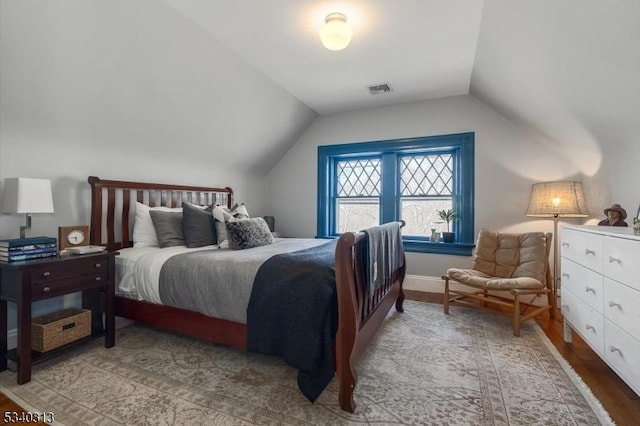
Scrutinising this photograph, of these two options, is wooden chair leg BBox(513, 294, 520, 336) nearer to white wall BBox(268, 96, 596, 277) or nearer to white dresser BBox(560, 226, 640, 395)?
white dresser BBox(560, 226, 640, 395)

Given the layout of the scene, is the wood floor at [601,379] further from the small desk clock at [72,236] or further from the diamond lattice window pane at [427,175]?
the small desk clock at [72,236]

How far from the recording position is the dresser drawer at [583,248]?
71.6 inches

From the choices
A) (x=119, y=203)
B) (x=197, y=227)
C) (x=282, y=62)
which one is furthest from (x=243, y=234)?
(x=282, y=62)

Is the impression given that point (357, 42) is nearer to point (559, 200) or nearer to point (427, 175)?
point (427, 175)

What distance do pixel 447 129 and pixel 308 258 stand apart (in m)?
2.80

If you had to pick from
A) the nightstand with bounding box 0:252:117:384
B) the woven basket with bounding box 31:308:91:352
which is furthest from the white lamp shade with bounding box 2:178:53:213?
the woven basket with bounding box 31:308:91:352

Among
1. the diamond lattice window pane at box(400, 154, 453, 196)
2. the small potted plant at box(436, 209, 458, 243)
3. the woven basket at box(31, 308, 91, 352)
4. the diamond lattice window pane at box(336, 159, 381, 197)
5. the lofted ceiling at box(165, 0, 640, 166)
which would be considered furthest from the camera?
the diamond lattice window pane at box(336, 159, 381, 197)

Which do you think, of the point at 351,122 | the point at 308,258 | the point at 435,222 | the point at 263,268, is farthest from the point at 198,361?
the point at 351,122

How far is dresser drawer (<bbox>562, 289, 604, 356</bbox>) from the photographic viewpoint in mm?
1774

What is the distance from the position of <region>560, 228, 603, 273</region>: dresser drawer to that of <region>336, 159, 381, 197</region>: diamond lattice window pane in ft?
7.49

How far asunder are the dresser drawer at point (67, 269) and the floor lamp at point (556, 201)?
3856 mm

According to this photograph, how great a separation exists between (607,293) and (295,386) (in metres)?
1.86

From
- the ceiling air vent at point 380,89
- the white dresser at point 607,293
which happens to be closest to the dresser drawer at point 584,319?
the white dresser at point 607,293

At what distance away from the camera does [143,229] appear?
272cm
